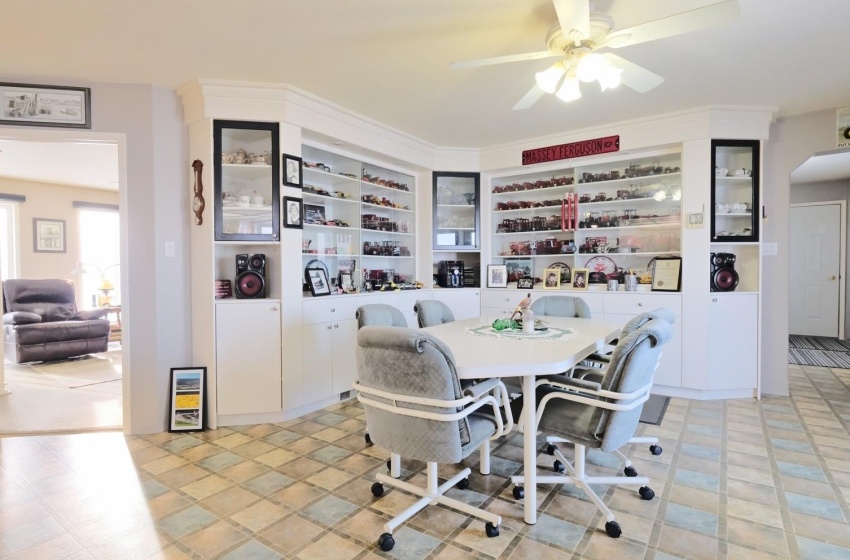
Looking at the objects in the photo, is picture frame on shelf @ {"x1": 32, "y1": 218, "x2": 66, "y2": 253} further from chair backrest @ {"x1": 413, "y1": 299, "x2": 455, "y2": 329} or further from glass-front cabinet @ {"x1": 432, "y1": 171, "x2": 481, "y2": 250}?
chair backrest @ {"x1": 413, "y1": 299, "x2": 455, "y2": 329}

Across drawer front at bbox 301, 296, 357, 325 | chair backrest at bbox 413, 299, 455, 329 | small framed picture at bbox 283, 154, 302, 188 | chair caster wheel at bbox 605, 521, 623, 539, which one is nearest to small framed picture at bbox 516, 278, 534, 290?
chair backrest at bbox 413, 299, 455, 329

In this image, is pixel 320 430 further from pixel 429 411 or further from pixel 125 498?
pixel 429 411

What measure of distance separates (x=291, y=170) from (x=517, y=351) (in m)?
2.29

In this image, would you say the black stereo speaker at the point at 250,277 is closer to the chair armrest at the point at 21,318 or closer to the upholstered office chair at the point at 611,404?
the upholstered office chair at the point at 611,404

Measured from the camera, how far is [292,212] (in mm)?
3338

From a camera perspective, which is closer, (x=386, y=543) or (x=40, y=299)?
(x=386, y=543)

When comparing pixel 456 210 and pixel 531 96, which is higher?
pixel 531 96

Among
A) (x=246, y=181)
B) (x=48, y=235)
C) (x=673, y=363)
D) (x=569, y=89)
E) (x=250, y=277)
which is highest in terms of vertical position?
(x=569, y=89)

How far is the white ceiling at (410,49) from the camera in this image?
222cm

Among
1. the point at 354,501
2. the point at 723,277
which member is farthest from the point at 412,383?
the point at 723,277

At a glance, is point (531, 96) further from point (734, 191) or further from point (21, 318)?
point (21, 318)

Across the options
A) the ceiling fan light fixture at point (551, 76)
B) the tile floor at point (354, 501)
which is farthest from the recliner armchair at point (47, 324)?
the ceiling fan light fixture at point (551, 76)

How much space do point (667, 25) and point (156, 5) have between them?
2437 millimetres

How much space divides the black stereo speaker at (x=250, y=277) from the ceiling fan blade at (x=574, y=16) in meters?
2.58
